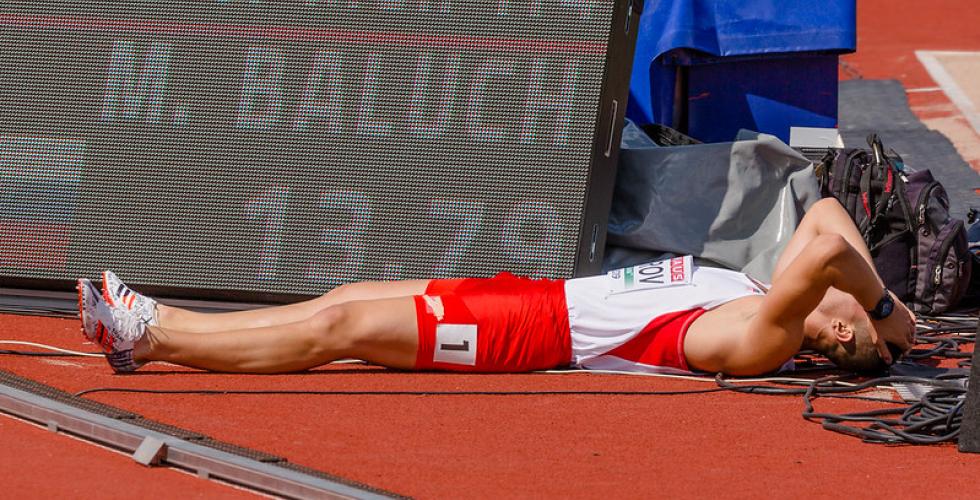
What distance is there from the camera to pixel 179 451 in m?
3.88

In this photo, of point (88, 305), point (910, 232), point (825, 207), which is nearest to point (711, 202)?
point (825, 207)

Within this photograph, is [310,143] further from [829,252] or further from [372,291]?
[829,252]

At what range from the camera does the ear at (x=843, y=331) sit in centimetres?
491

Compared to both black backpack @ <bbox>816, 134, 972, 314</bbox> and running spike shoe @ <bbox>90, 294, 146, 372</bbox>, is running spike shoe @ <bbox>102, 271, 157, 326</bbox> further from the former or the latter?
black backpack @ <bbox>816, 134, 972, 314</bbox>

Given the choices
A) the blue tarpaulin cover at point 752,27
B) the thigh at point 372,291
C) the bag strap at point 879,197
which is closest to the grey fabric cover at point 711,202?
the bag strap at point 879,197

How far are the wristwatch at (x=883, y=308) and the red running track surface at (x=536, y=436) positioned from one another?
33 centimetres

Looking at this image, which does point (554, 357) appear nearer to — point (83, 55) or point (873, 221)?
point (873, 221)

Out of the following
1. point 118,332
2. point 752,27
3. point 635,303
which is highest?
point 752,27

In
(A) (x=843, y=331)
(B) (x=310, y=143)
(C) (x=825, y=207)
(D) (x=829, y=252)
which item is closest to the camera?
(D) (x=829, y=252)

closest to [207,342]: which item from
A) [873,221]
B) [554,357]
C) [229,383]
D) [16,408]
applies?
[229,383]

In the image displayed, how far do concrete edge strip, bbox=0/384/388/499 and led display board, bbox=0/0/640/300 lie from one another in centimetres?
142

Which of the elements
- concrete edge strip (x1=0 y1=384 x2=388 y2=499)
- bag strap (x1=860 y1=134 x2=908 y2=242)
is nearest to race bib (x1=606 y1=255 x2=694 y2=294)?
bag strap (x1=860 y1=134 x2=908 y2=242)

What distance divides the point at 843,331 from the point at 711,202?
4.50 ft

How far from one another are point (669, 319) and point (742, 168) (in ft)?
4.61
